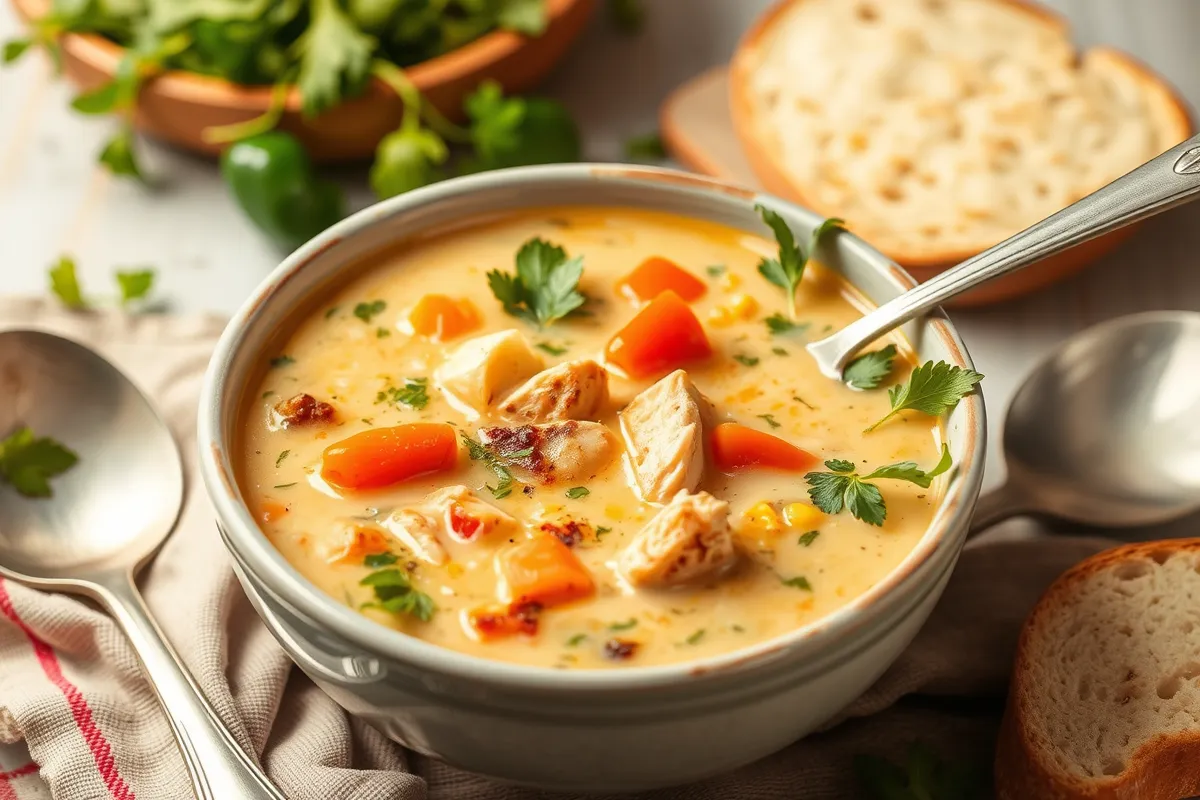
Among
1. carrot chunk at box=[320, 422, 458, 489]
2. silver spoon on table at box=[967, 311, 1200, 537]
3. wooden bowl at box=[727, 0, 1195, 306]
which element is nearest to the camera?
carrot chunk at box=[320, 422, 458, 489]

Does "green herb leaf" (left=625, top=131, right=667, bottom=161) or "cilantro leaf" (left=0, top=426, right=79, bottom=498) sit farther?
"green herb leaf" (left=625, top=131, right=667, bottom=161)

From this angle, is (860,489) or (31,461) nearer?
(860,489)

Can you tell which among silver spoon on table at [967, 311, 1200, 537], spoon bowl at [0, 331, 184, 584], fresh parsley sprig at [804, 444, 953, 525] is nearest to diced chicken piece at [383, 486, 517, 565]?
fresh parsley sprig at [804, 444, 953, 525]

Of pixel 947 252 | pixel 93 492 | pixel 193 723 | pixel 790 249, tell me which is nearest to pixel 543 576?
pixel 193 723

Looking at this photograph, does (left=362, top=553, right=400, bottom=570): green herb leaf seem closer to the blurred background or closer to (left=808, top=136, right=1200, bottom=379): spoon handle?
(left=808, top=136, right=1200, bottom=379): spoon handle

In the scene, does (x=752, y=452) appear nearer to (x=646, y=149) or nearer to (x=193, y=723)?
(x=193, y=723)

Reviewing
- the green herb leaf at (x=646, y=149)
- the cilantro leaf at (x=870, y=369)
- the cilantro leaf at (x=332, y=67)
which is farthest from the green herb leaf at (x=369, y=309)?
the green herb leaf at (x=646, y=149)
